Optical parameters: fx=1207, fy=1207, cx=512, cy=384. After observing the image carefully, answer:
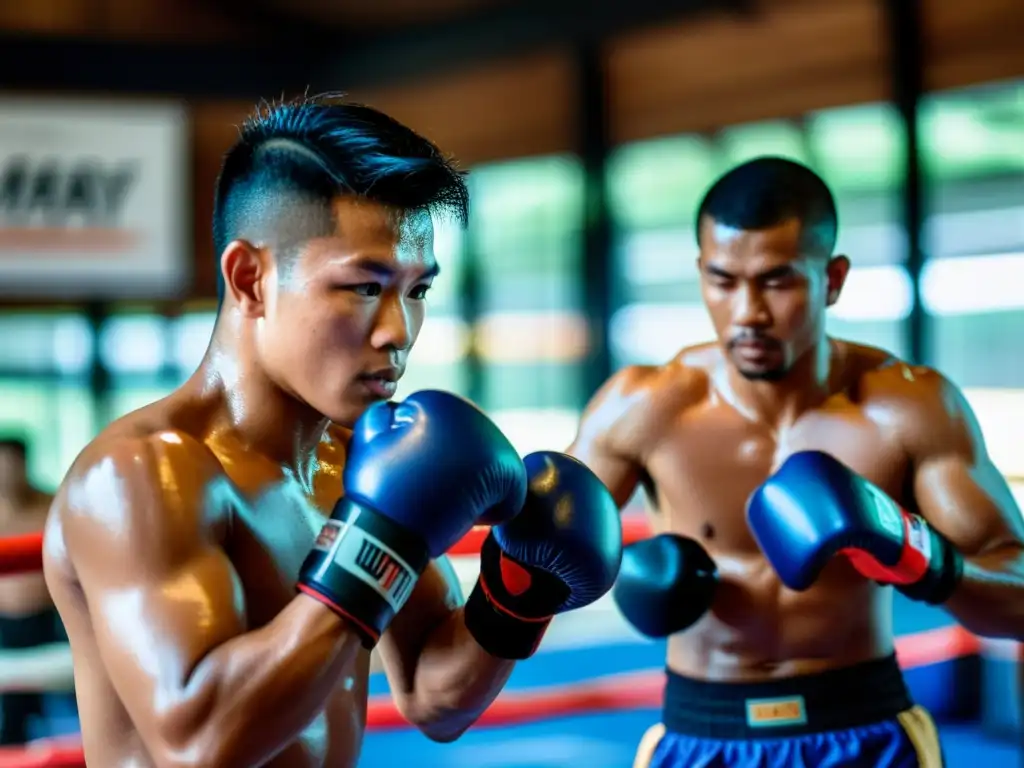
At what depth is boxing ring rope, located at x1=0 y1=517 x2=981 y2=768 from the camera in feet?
6.05

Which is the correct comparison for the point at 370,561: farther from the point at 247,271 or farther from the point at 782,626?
the point at 782,626

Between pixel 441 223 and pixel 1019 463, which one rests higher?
pixel 441 223

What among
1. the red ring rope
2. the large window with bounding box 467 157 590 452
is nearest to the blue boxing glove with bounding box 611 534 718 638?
the red ring rope

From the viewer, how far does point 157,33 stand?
296 inches

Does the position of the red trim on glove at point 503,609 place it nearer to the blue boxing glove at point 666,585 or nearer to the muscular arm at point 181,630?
the muscular arm at point 181,630

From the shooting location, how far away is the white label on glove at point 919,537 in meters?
1.71

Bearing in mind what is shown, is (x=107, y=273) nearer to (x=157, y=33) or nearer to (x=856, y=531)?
(x=157, y=33)

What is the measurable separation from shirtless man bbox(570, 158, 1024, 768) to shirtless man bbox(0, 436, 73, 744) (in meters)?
1.99

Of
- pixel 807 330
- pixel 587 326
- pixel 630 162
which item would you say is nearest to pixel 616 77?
pixel 630 162

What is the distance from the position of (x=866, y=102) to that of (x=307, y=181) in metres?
4.69

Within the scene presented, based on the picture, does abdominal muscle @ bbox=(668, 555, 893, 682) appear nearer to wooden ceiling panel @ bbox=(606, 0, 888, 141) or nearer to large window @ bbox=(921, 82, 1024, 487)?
large window @ bbox=(921, 82, 1024, 487)

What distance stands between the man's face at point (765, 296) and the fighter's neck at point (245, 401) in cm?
87

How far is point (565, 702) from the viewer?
111 inches

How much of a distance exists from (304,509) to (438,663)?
253mm
